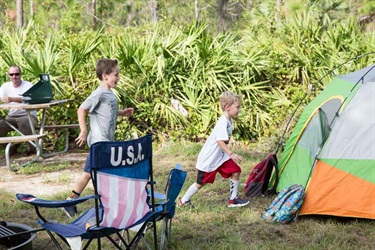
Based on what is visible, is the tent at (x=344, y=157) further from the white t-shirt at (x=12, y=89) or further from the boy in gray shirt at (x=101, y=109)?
the white t-shirt at (x=12, y=89)

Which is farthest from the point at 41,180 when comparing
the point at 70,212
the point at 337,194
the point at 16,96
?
the point at 337,194

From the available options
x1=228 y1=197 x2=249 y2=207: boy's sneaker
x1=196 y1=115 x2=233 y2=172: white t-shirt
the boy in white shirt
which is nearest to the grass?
x1=228 y1=197 x2=249 y2=207: boy's sneaker

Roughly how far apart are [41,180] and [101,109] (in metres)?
2.26

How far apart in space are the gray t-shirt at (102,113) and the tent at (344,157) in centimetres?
186

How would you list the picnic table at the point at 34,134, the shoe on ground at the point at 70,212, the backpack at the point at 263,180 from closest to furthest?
1. the shoe on ground at the point at 70,212
2. the backpack at the point at 263,180
3. the picnic table at the point at 34,134

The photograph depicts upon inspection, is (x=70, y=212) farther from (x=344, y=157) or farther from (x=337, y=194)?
(x=344, y=157)

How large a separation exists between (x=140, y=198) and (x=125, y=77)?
5.91m

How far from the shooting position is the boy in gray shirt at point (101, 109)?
5.61 meters

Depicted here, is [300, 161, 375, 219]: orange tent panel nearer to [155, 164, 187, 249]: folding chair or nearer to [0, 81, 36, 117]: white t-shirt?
[155, 164, 187, 249]: folding chair

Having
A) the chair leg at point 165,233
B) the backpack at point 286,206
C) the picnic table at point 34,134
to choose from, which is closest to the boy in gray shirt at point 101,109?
the chair leg at point 165,233

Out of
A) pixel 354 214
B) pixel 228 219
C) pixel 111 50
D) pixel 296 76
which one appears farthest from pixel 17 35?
pixel 354 214

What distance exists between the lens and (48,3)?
93.2ft

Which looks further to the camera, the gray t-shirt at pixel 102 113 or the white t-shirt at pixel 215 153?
the white t-shirt at pixel 215 153

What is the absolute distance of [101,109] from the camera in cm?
574
